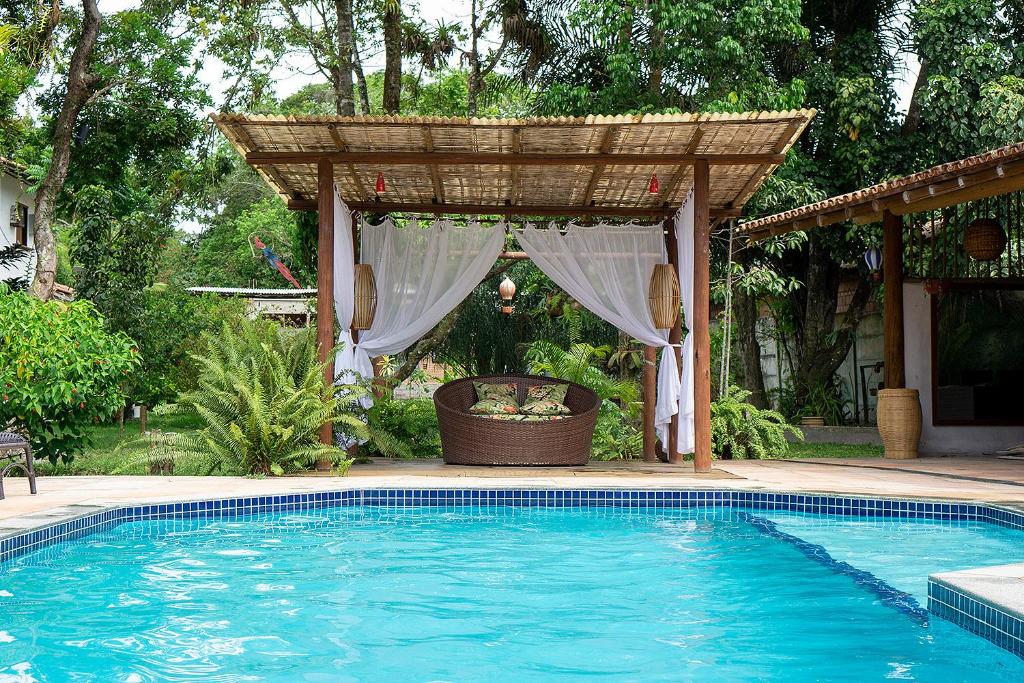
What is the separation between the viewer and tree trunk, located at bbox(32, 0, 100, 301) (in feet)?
42.8

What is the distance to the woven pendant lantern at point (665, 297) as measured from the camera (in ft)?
30.1

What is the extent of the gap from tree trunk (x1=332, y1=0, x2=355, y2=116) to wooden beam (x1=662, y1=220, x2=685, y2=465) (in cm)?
528

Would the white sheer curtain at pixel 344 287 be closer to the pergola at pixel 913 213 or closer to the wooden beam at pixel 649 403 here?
the wooden beam at pixel 649 403

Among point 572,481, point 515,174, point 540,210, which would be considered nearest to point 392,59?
point 540,210

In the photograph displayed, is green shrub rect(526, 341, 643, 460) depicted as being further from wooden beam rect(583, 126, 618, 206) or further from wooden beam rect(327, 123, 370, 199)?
wooden beam rect(327, 123, 370, 199)

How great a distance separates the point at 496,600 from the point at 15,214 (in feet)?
73.4

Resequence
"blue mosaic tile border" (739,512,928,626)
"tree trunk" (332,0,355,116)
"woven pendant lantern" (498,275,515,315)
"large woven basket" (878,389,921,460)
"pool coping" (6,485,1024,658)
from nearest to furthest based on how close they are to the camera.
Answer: "blue mosaic tile border" (739,512,928,626) → "pool coping" (6,485,1024,658) → "large woven basket" (878,389,921,460) → "woven pendant lantern" (498,275,515,315) → "tree trunk" (332,0,355,116)

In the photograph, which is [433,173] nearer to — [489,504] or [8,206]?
[489,504]

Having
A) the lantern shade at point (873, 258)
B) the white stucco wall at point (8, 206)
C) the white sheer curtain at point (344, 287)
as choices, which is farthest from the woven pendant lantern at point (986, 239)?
the white stucco wall at point (8, 206)

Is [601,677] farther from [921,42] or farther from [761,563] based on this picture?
[921,42]

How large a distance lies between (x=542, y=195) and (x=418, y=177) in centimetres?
126

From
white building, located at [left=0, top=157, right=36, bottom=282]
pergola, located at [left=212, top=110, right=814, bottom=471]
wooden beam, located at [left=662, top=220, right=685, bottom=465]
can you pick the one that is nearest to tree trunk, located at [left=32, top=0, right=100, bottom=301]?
pergola, located at [left=212, top=110, right=814, bottom=471]

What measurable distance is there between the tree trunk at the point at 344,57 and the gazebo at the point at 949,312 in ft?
18.1

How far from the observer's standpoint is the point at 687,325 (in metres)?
8.64
